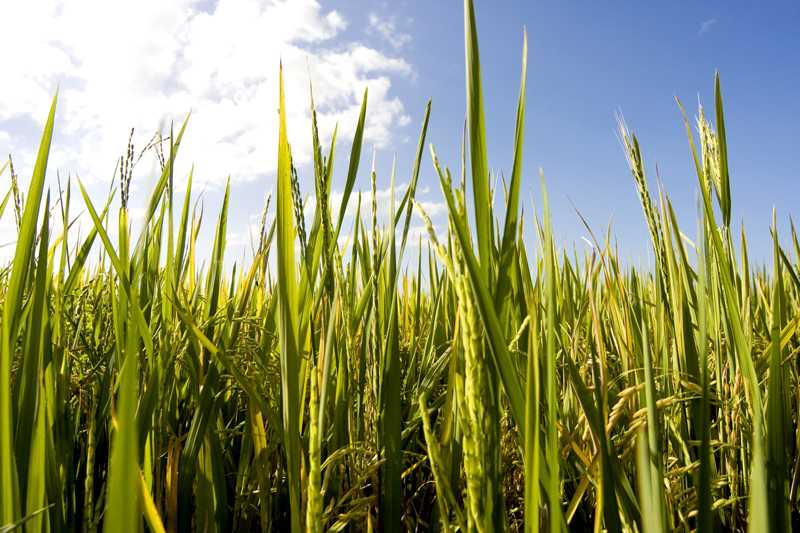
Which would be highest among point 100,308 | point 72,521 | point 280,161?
point 280,161

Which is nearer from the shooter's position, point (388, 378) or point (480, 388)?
point (480, 388)

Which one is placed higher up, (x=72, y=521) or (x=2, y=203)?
(x=2, y=203)

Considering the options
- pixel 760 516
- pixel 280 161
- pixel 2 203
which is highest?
pixel 2 203

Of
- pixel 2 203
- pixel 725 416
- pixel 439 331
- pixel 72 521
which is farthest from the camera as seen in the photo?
pixel 439 331

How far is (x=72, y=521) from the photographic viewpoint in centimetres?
73

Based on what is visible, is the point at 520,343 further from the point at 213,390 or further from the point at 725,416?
the point at 213,390

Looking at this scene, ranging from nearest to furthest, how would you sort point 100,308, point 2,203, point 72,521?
1. point 72,521
2. point 2,203
3. point 100,308

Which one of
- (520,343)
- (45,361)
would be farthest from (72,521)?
(520,343)

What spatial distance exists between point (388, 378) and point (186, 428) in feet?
2.20

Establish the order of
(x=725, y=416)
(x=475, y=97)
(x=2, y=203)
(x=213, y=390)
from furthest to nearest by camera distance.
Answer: (x=2, y=203) → (x=725, y=416) → (x=213, y=390) → (x=475, y=97)

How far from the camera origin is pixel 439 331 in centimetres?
148

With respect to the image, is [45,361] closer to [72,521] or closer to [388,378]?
[72,521]

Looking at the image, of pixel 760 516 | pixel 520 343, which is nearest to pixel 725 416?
pixel 520 343

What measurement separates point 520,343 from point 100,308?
1357mm
